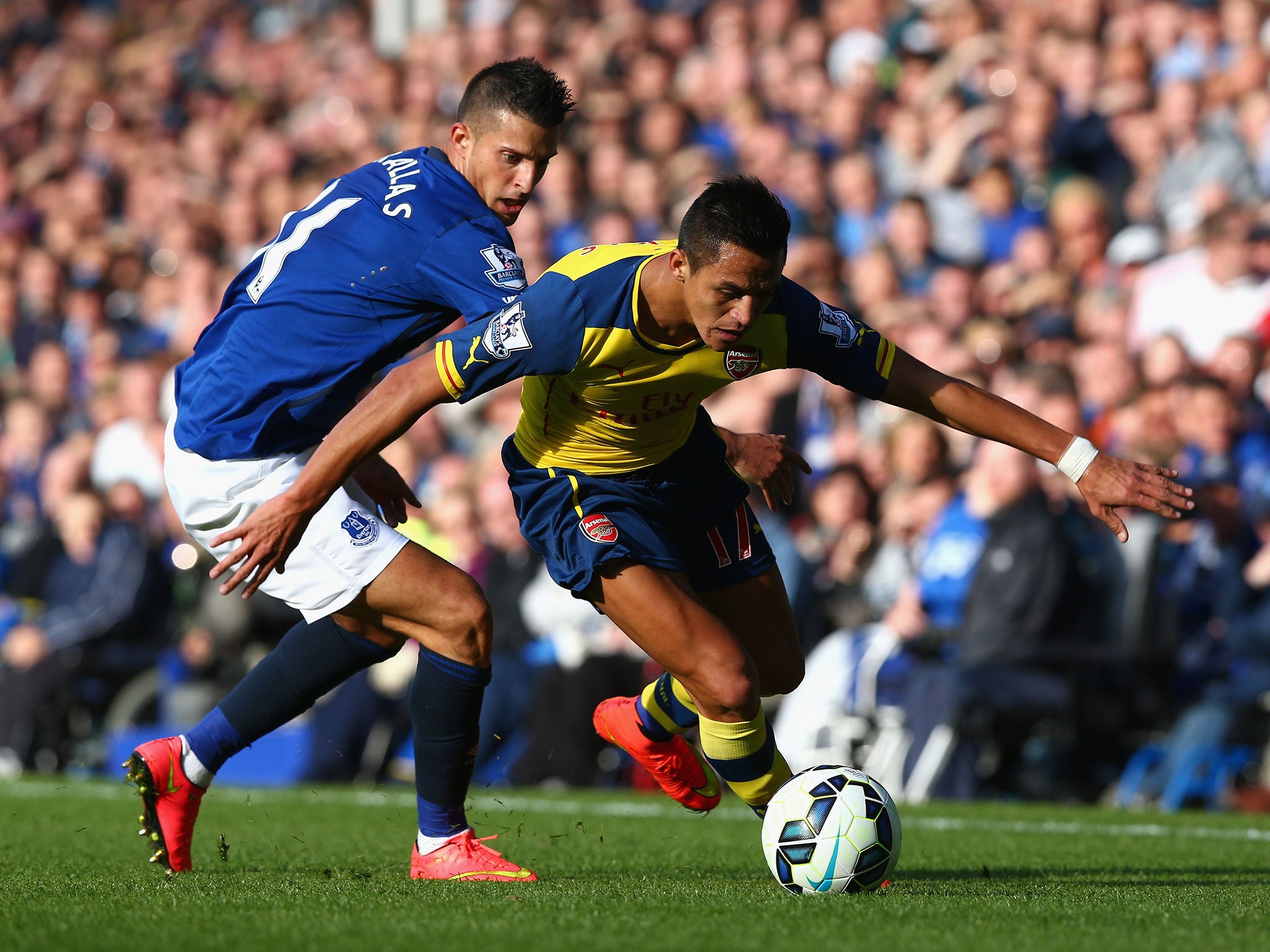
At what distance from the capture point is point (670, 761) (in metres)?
5.99

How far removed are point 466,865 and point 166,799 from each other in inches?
42.3

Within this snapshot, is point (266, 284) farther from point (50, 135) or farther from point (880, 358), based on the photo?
point (50, 135)

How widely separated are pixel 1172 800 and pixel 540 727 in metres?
3.62

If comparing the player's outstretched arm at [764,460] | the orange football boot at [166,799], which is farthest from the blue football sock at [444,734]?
the player's outstretched arm at [764,460]

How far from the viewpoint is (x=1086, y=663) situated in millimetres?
8992

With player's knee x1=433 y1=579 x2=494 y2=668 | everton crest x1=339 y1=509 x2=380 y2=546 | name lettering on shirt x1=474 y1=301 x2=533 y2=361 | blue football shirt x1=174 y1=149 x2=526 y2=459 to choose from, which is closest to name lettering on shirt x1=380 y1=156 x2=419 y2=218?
blue football shirt x1=174 y1=149 x2=526 y2=459

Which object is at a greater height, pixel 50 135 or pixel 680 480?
pixel 50 135

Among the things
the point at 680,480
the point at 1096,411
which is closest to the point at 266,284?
the point at 680,480

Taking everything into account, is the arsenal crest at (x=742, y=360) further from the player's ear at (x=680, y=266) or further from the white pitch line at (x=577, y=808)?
the white pitch line at (x=577, y=808)

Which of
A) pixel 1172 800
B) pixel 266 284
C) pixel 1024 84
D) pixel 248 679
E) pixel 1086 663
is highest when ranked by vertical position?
pixel 1024 84

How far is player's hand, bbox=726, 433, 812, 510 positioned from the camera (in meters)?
6.00

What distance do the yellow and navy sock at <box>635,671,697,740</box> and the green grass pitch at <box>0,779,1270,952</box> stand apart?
1.59 feet

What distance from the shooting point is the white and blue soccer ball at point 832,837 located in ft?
16.5

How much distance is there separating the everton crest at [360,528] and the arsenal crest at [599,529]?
66 cm
